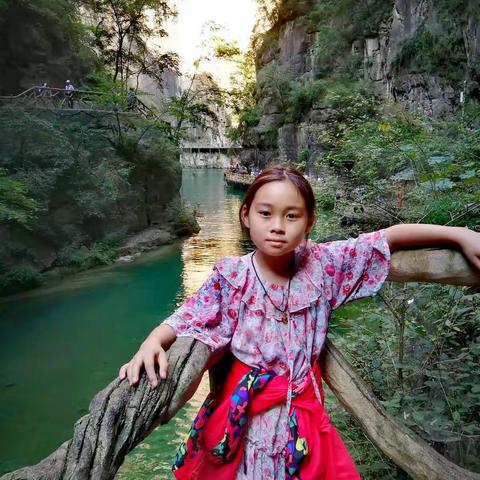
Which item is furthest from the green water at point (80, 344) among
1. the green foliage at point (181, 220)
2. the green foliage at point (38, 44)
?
the green foliage at point (38, 44)

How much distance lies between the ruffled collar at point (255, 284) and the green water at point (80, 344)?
3339 mm

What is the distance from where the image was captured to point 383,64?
54.5 ft

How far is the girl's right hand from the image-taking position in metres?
0.82

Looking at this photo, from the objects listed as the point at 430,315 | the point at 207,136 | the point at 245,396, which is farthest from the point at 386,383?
the point at 207,136

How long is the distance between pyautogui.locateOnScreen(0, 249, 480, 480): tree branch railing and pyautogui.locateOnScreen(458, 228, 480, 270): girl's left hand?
0.09ft

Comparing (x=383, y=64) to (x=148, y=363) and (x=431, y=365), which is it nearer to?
(x=431, y=365)

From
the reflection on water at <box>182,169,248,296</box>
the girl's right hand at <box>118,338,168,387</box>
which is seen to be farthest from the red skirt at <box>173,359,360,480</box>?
the reflection on water at <box>182,169,248,296</box>

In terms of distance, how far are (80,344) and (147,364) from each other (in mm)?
6824

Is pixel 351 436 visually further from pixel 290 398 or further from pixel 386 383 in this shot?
pixel 290 398

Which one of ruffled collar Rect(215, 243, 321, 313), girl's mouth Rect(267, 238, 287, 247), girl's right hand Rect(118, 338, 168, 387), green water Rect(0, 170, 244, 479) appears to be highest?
girl's mouth Rect(267, 238, 287, 247)

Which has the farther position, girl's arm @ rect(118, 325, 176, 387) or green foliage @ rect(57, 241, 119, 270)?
green foliage @ rect(57, 241, 119, 270)

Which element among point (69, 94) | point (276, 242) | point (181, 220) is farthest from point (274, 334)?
point (181, 220)

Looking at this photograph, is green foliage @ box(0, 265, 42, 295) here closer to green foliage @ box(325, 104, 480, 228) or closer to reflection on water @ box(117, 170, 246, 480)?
reflection on water @ box(117, 170, 246, 480)

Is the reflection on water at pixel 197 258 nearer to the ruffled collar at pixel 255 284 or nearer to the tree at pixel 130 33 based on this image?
the ruffled collar at pixel 255 284
